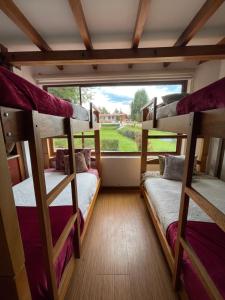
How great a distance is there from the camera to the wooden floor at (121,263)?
3.89 feet

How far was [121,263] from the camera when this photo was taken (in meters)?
1.43

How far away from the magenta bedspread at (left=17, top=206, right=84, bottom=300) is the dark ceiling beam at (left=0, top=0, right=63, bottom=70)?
182 cm

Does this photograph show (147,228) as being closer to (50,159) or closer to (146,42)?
(50,159)

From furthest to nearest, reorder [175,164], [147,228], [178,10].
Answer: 1. [175,164]
2. [147,228]
3. [178,10]

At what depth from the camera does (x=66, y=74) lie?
271 cm

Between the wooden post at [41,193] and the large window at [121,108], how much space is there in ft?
7.87

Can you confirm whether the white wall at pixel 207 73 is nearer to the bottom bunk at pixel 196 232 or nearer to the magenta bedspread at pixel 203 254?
the bottom bunk at pixel 196 232

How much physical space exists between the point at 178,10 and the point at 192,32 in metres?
Result: 0.30

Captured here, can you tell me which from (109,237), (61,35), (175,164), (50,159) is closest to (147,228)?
(109,237)

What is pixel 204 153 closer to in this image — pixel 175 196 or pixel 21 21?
pixel 175 196

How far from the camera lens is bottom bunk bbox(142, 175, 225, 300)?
85 cm

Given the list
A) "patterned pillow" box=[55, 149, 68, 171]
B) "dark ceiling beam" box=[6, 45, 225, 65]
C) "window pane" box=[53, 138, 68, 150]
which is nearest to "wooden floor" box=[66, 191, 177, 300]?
"patterned pillow" box=[55, 149, 68, 171]

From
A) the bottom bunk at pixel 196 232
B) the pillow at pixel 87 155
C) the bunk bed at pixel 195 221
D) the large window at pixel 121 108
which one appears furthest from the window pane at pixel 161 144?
the bunk bed at pixel 195 221

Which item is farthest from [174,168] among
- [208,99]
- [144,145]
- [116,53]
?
[116,53]
